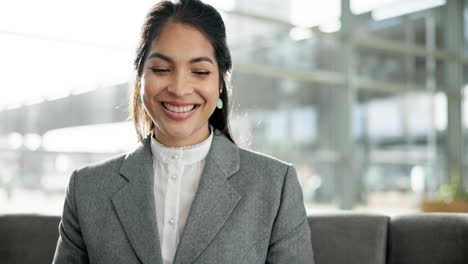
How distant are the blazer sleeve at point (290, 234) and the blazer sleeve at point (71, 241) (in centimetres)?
55

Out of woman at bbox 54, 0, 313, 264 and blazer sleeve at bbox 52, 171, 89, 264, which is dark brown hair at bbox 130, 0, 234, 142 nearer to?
woman at bbox 54, 0, 313, 264

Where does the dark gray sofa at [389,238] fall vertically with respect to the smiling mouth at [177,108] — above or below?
below

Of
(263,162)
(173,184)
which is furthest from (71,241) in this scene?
(263,162)

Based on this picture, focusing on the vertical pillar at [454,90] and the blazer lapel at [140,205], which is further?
the vertical pillar at [454,90]

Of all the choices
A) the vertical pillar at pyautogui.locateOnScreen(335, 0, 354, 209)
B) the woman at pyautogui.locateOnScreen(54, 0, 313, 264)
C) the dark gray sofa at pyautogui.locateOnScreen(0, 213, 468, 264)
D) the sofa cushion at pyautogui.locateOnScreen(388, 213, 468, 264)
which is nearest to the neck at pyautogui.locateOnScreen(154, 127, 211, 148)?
the woman at pyautogui.locateOnScreen(54, 0, 313, 264)

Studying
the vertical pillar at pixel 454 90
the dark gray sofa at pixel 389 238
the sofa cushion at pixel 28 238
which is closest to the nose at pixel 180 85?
the dark gray sofa at pixel 389 238

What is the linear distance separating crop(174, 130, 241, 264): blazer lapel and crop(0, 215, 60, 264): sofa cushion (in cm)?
63

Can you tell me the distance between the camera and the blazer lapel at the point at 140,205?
5.08 ft

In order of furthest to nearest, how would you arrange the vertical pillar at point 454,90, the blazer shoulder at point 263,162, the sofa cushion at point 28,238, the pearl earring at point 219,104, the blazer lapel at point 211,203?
the vertical pillar at point 454,90 < the sofa cushion at point 28,238 < the pearl earring at point 219,104 < the blazer shoulder at point 263,162 < the blazer lapel at point 211,203

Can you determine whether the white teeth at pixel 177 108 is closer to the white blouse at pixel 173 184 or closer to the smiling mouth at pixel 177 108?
the smiling mouth at pixel 177 108

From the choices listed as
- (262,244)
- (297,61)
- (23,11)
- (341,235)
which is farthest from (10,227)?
(297,61)

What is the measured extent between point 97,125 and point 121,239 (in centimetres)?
337

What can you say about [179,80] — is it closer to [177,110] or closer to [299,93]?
[177,110]

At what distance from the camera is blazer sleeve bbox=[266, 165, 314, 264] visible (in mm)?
1564
